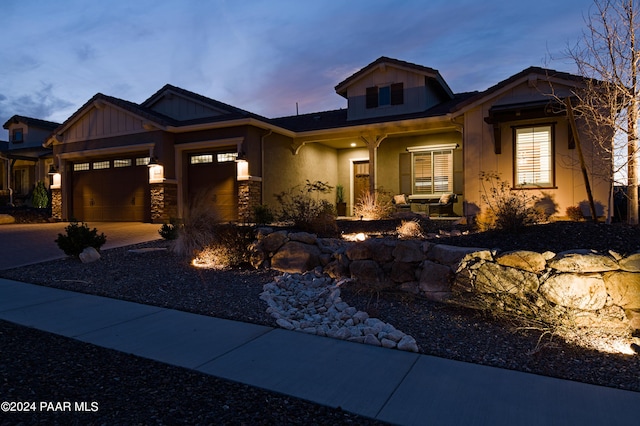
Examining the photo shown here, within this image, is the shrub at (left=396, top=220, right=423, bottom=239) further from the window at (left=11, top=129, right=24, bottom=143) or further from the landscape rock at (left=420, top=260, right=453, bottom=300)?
the window at (left=11, top=129, right=24, bottom=143)

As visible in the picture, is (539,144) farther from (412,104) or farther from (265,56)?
(265,56)

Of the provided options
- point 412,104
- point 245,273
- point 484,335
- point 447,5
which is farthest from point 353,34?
point 484,335

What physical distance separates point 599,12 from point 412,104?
813 centimetres

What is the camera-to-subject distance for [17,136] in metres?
23.7

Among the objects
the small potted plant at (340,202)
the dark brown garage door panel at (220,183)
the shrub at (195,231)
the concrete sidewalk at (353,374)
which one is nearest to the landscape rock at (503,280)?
the concrete sidewalk at (353,374)

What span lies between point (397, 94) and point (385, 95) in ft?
1.57

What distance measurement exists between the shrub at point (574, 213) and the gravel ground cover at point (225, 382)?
4508 mm

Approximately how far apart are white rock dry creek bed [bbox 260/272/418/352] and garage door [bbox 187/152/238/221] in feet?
27.8

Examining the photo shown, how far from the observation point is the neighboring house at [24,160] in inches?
861

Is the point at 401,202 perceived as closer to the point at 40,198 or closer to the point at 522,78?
the point at 522,78

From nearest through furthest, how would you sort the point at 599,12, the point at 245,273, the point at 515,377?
the point at 515,377
the point at 599,12
the point at 245,273

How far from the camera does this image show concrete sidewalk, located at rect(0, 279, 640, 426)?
243 cm

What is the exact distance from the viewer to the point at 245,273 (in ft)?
21.1

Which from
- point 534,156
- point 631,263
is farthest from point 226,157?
point 631,263
